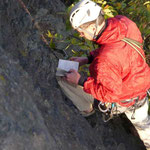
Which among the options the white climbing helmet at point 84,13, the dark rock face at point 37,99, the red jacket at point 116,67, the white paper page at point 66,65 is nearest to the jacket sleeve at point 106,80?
the red jacket at point 116,67

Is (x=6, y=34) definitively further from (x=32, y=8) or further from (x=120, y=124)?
(x=120, y=124)

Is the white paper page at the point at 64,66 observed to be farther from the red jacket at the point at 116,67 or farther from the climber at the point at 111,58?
the red jacket at the point at 116,67

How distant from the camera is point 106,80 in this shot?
2.18 metres

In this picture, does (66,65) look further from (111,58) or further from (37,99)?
(111,58)

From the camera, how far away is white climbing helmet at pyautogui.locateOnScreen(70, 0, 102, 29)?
2.35m

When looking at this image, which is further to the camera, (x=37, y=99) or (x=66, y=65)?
(x=66, y=65)

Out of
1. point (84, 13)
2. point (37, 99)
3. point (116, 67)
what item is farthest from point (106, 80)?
point (37, 99)

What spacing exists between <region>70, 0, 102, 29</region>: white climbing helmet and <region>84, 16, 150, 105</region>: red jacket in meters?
0.23

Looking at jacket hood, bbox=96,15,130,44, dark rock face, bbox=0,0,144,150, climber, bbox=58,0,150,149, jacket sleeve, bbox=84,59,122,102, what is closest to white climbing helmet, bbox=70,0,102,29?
climber, bbox=58,0,150,149

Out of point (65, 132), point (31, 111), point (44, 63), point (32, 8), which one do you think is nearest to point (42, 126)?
point (31, 111)

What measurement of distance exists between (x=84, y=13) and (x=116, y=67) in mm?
778

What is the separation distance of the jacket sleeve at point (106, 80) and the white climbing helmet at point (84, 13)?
1.72 ft

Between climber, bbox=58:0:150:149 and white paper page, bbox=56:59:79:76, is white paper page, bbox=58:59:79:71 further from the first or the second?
climber, bbox=58:0:150:149

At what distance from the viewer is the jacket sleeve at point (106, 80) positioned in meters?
2.17
